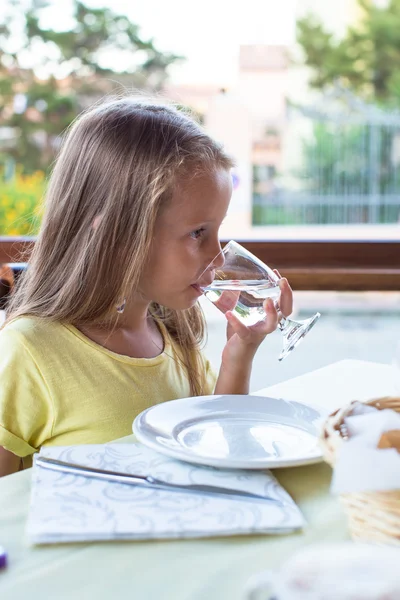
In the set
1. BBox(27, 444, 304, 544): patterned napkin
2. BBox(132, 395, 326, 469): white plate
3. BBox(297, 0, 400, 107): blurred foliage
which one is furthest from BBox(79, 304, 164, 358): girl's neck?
BBox(297, 0, 400, 107): blurred foliage

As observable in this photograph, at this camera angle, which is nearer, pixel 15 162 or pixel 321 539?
pixel 321 539

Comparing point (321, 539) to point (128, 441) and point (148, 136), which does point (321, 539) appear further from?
point (148, 136)

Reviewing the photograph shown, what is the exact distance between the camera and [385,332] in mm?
4633

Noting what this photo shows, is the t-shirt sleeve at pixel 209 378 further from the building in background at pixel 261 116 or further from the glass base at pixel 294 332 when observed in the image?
the building in background at pixel 261 116

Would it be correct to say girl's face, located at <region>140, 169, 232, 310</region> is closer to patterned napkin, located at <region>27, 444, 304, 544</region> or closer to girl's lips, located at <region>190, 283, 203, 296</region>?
girl's lips, located at <region>190, 283, 203, 296</region>

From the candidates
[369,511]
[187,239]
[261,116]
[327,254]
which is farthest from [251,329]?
[261,116]

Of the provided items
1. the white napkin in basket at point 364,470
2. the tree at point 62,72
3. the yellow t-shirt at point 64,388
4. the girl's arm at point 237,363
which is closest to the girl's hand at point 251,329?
the girl's arm at point 237,363

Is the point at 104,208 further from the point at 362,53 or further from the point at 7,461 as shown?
the point at 362,53

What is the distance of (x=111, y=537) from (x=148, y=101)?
953 millimetres

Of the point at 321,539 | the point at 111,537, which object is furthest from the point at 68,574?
the point at 321,539

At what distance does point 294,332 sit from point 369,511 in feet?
1.97

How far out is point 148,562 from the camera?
55 centimetres

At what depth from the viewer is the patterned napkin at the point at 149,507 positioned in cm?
59

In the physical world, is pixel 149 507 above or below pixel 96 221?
below
